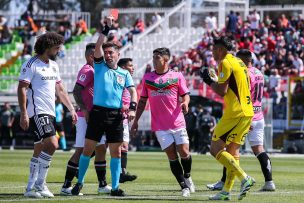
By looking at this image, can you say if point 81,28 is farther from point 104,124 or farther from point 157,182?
point 104,124

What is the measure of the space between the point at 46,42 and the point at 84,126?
1.85 m

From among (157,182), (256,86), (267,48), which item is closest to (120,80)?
(256,86)

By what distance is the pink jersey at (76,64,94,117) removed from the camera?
14.7 m

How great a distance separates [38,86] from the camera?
1379cm

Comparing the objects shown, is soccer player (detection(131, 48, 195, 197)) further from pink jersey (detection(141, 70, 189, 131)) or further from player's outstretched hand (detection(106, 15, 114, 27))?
player's outstretched hand (detection(106, 15, 114, 27))

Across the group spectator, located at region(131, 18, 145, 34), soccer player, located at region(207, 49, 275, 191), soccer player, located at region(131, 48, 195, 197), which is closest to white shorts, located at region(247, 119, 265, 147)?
soccer player, located at region(207, 49, 275, 191)

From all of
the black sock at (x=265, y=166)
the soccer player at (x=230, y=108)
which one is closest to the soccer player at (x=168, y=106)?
the soccer player at (x=230, y=108)

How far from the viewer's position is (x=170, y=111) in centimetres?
1477

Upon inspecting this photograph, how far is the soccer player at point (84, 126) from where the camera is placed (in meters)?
14.4

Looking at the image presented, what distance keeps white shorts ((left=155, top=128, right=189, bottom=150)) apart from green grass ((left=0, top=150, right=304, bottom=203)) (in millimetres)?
797

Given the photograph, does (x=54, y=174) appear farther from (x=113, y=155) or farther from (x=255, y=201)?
(x=255, y=201)

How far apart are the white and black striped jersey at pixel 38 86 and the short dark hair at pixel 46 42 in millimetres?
142

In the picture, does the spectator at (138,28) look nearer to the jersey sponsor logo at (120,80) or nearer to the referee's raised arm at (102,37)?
the jersey sponsor logo at (120,80)

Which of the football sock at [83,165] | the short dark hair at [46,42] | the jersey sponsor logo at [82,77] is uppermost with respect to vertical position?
the short dark hair at [46,42]
